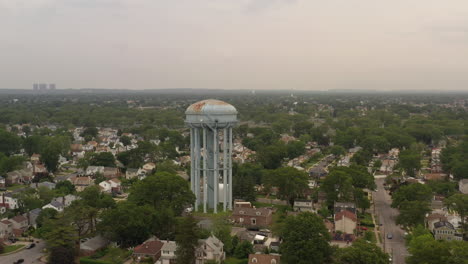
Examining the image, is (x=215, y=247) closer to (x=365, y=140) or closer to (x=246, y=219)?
(x=246, y=219)

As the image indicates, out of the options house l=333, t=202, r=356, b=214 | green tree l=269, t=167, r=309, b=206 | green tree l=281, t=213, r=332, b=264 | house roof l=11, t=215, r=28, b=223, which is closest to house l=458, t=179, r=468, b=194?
house l=333, t=202, r=356, b=214

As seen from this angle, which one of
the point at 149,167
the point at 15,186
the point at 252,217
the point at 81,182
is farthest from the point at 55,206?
the point at 149,167

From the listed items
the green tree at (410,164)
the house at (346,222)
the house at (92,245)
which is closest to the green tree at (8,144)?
the house at (92,245)

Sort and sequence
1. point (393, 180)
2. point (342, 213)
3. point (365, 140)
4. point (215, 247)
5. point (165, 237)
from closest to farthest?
1. point (215, 247)
2. point (165, 237)
3. point (342, 213)
4. point (393, 180)
5. point (365, 140)

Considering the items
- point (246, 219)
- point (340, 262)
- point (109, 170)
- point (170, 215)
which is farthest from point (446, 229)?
point (109, 170)

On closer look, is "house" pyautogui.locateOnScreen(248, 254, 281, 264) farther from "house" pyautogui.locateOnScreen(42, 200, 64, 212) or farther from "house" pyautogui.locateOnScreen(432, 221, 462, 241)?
"house" pyautogui.locateOnScreen(42, 200, 64, 212)

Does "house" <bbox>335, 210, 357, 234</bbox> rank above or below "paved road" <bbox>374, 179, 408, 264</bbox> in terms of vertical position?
above
